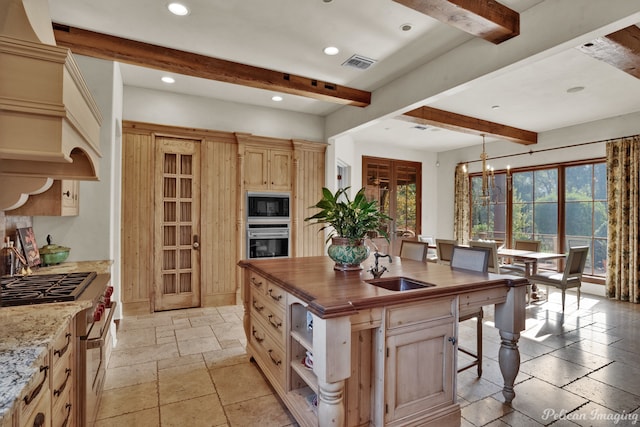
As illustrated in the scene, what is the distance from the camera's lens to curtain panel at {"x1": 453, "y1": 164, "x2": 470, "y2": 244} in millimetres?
7703

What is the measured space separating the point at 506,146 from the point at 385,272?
5.98 metres

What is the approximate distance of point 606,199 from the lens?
5.54m

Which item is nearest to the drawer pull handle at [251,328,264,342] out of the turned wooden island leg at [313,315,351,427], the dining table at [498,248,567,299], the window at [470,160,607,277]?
the turned wooden island leg at [313,315,351,427]

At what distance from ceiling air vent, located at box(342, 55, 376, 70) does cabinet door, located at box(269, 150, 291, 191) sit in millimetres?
1878

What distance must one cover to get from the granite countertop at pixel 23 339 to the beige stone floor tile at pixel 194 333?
212 cm

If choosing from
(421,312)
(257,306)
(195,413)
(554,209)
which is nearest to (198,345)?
(257,306)

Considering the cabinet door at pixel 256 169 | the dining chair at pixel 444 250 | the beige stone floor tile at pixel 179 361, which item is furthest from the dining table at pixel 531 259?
the beige stone floor tile at pixel 179 361

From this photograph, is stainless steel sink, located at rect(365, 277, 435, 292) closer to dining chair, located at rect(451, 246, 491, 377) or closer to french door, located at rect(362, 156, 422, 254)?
dining chair, located at rect(451, 246, 491, 377)

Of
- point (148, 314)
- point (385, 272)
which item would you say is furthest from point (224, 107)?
point (385, 272)

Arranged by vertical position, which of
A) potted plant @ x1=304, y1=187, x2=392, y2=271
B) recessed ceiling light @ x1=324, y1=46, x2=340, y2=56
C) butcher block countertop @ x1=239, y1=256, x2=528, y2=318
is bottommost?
butcher block countertop @ x1=239, y1=256, x2=528, y2=318

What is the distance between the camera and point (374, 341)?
1833 mm

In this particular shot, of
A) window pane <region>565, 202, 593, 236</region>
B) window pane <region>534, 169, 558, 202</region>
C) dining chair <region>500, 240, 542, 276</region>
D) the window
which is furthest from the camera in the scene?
window pane <region>534, 169, 558, 202</region>

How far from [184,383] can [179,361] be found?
0.45m

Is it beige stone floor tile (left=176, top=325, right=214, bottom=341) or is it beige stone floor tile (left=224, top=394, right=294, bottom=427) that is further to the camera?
beige stone floor tile (left=176, top=325, right=214, bottom=341)
